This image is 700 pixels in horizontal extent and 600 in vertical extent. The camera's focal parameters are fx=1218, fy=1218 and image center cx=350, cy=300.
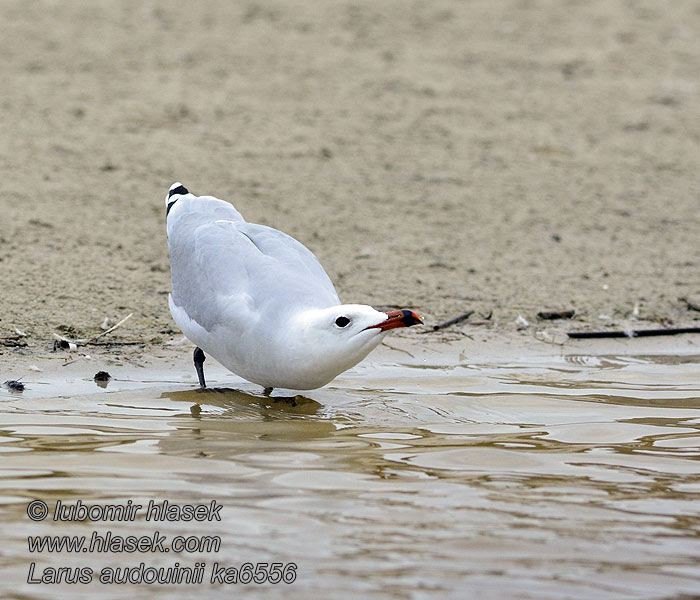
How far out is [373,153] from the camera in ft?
29.9

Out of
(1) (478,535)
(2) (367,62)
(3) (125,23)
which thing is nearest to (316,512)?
(1) (478,535)

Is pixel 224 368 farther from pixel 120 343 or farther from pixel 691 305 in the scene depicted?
pixel 691 305

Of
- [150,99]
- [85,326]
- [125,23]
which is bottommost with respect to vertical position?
[85,326]

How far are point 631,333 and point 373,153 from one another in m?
3.27

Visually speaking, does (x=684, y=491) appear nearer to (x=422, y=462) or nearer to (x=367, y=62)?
(x=422, y=462)

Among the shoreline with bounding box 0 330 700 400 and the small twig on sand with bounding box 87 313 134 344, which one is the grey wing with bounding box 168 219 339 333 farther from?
the small twig on sand with bounding box 87 313 134 344

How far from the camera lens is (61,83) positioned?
32.3 ft

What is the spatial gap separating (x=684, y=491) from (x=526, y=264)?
3.40 m

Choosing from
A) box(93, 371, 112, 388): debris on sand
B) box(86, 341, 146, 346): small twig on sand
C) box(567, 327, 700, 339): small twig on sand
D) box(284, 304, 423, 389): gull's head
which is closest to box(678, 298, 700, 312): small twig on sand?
box(567, 327, 700, 339): small twig on sand

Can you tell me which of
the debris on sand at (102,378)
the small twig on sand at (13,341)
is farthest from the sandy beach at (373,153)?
the debris on sand at (102,378)

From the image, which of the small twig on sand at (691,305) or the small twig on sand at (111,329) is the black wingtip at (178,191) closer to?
the small twig on sand at (111,329)

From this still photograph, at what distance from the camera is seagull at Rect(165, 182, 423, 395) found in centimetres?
464

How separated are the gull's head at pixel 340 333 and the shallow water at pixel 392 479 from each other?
31 cm

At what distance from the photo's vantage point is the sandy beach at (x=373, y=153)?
6.88m
